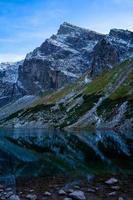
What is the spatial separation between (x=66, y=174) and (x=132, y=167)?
8.53 meters

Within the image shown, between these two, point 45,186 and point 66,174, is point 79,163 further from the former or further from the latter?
point 45,186

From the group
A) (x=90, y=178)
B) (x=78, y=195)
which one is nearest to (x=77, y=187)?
(x=78, y=195)

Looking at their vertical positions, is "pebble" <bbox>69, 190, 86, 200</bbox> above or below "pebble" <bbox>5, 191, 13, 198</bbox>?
above

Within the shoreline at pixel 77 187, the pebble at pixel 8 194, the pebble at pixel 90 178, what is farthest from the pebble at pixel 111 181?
the pebble at pixel 8 194

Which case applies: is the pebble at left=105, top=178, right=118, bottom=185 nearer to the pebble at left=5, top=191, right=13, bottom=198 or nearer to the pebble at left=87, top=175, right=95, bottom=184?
the pebble at left=87, top=175, right=95, bottom=184

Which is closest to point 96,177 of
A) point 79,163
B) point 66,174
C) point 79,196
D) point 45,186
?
point 66,174

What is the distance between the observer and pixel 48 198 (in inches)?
1193

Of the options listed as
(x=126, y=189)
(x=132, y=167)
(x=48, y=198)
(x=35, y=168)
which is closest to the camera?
(x=48, y=198)

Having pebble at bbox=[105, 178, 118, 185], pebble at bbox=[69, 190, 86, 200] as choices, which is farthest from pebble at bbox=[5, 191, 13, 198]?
pebble at bbox=[105, 178, 118, 185]

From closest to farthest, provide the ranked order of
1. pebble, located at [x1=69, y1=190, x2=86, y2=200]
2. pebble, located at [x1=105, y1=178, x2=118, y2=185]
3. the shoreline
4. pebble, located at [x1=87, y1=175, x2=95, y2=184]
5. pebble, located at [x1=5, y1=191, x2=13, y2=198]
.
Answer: pebble, located at [x1=69, y1=190, x2=86, y2=200] → the shoreline → pebble, located at [x1=5, y1=191, x2=13, y2=198] → pebble, located at [x1=105, y1=178, x2=118, y2=185] → pebble, located at [x1=87, y1=175, x2=95, y2=184]

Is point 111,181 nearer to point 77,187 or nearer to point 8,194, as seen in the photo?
point 77,187

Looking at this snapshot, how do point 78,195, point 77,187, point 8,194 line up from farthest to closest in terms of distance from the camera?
point 77,187
point 8,194
point 78,195

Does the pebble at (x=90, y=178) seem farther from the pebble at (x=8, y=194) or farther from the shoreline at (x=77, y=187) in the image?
the pebble at (x=8, y=194)

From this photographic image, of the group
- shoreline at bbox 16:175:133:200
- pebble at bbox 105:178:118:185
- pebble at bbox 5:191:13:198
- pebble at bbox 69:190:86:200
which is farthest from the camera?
pebble at bbox 105:178:118:185
